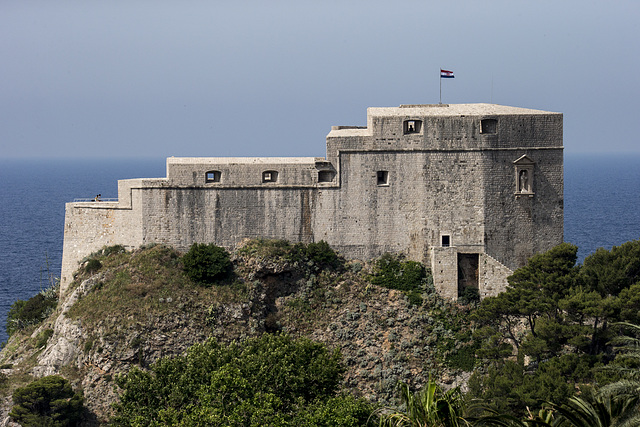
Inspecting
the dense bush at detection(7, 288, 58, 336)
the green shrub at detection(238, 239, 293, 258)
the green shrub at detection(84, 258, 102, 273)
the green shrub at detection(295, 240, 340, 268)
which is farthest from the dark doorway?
the dense bush at detection(7, 288, 58, 336)

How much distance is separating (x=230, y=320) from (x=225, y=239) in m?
5.68

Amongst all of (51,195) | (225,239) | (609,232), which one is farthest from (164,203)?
(51,195)

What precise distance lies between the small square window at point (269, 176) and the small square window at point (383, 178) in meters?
6.42

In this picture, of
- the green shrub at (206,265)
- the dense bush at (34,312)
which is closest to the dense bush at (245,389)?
the green shrub at (206,265)

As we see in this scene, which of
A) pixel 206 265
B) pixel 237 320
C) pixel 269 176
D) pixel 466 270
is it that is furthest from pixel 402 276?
pixel 206 265

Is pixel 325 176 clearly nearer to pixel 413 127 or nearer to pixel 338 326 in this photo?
pixel 413 127

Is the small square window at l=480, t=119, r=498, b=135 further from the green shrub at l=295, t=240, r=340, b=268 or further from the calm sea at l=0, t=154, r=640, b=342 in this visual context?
the calm sea at l=0, t=154, r=640, b=342

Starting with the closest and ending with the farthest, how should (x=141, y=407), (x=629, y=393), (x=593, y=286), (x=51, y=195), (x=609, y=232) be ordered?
1. (x=629, y=393)
2. (x=141, y=407)
3. (x=593, y=286)
4. (x=609, y=232)
5. (x=51, y=195)

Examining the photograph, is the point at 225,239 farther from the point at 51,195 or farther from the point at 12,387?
the point at 51,195

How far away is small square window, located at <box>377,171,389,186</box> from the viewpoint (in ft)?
A: 181

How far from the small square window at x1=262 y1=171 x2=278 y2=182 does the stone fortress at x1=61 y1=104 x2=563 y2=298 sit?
9 cm

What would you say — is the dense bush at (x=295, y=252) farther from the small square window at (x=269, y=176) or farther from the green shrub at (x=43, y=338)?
the green shrub at (x=43, y=338)

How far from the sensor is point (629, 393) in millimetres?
30703

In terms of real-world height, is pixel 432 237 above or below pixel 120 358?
above
